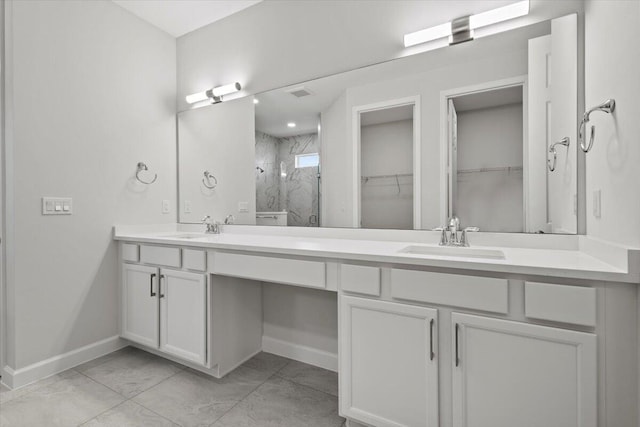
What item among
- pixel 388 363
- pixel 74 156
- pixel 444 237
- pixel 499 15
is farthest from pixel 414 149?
pixel 74 156

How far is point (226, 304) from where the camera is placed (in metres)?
2.02

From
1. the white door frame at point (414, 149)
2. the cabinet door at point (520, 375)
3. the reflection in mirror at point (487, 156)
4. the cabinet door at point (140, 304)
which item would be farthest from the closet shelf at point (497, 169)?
the cabinet door at point (140, 304)

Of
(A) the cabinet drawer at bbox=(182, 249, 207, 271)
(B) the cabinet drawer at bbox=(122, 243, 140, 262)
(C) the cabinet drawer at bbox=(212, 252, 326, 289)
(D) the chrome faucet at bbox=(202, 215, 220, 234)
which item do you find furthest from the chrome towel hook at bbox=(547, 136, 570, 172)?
(B) the cabinet drawer at bbox=(122, 243, 140, 262)

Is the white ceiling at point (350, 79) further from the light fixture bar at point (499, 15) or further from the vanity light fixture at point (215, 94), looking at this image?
the vanity light fixture at point (215, 94)

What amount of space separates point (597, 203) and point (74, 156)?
2864 mm

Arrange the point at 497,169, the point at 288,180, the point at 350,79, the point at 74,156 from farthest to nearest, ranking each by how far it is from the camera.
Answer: the point at 288,180 → the point at 74,156 → the point at 350,79 → the point at 497,169

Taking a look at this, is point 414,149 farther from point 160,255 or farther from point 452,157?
point 160,255

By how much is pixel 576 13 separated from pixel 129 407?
2.88 meters

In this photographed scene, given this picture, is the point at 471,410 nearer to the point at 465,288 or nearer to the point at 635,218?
the point at 465,288

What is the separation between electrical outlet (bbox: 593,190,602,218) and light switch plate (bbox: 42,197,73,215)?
9.33ft

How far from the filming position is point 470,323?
3.83 ft

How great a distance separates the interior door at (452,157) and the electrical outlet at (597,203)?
1.84 feet

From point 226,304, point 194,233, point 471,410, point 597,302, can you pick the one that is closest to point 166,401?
point 226,304

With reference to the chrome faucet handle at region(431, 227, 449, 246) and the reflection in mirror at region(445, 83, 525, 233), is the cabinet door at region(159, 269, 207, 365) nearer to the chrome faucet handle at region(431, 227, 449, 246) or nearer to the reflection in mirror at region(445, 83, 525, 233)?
the chrome faucet handle at region(431, 227, 449, 246)
